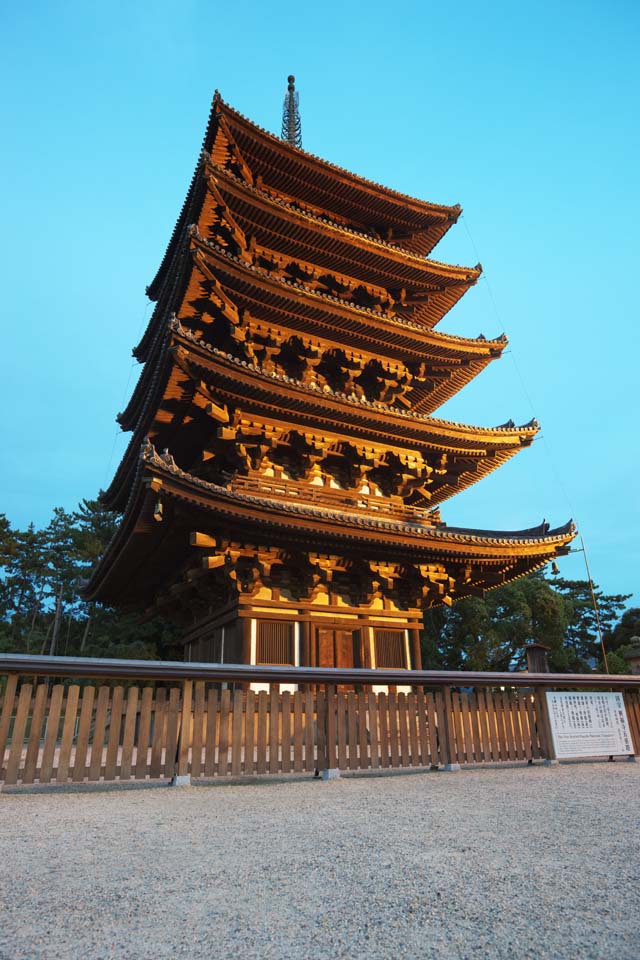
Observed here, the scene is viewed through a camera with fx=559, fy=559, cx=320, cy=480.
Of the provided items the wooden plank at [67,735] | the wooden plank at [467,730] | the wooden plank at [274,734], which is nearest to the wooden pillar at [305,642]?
the wooden plank at [467,730]

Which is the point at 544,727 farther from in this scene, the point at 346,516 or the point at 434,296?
the point at 434,296

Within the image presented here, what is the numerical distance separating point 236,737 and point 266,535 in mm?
4787

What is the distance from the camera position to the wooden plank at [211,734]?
7895mm

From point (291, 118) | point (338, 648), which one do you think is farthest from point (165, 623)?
point (291, 118)

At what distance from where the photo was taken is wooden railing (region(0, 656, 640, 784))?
284 inches

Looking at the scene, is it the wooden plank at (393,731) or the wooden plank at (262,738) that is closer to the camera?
the wooden plank at (262,738)

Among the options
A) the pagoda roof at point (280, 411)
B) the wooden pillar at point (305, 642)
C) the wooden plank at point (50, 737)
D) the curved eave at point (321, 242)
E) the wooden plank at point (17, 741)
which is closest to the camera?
the wooden plank at point (17, 741)

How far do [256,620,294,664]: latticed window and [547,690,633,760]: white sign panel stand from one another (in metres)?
5.54

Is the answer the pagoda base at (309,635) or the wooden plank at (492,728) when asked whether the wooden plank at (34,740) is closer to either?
the pagoda base at (309,635)

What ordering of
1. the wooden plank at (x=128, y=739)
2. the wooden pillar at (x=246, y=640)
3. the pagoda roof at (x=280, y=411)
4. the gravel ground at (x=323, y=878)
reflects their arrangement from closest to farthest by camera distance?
the gravel ground at (x=323, y=878), the wooden plank at (x=128, y=739), the wooden pillar at (x=246, y=640), the pagoda roof at (x=280, y=411)

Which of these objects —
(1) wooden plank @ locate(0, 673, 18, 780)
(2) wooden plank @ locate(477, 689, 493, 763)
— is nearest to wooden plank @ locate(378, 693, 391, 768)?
(2) wooden plank @ locate(477, 689, 493, 763)

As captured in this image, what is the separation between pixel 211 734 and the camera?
801cm

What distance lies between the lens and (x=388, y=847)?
4.31 metres

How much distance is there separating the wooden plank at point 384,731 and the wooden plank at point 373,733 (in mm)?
66
